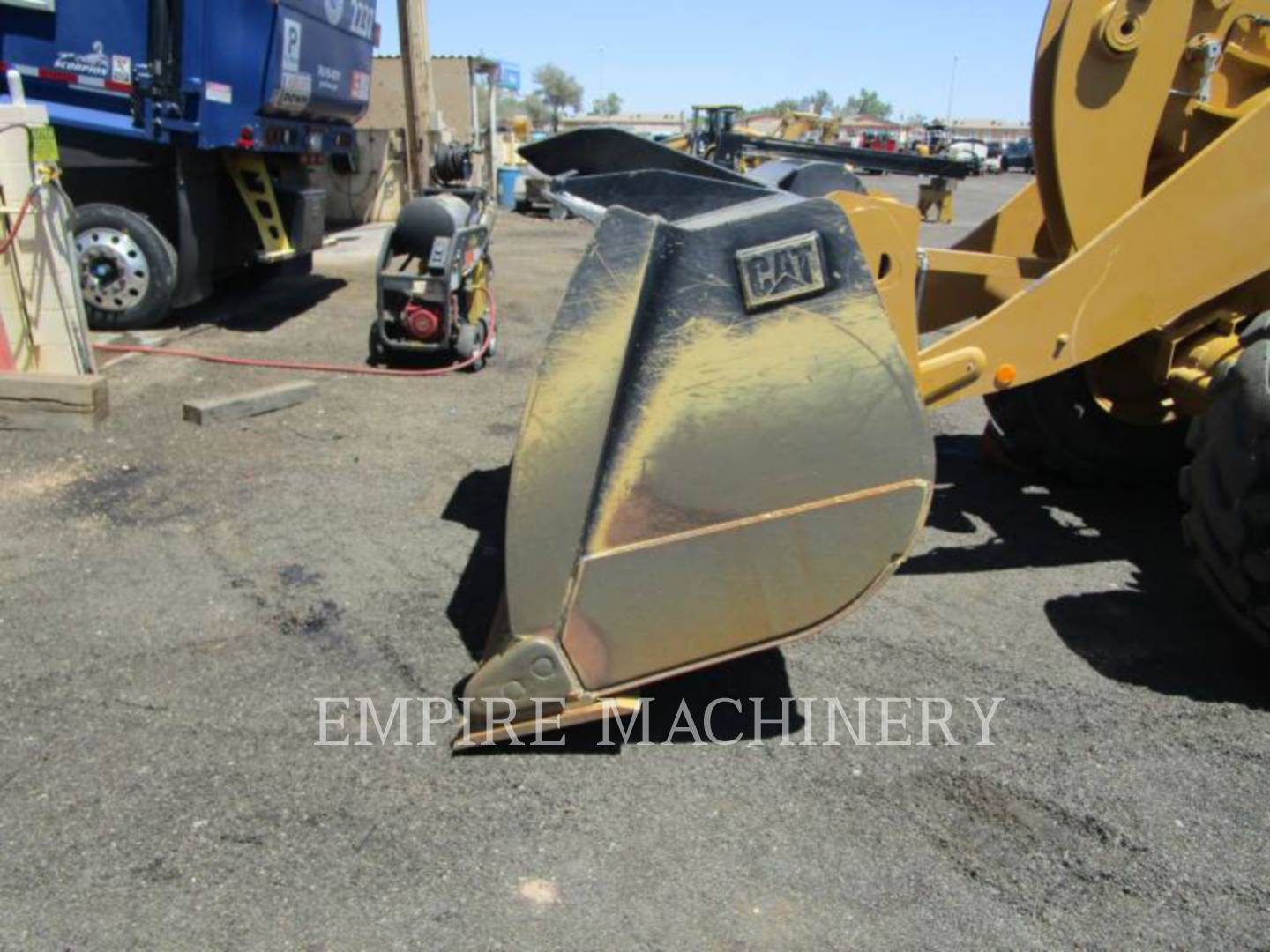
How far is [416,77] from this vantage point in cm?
1441

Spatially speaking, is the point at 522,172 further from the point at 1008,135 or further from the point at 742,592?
the point at 1008,135

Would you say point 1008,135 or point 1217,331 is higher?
point 1008,135

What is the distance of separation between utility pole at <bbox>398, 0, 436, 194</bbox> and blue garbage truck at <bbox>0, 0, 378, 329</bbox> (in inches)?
218

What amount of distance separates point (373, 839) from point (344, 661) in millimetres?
917

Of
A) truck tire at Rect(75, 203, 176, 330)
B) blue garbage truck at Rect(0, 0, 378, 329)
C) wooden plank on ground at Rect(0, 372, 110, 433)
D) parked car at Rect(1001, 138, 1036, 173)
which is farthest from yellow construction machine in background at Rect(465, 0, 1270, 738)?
parked car at Rect(1001, 138, 1036, 173)

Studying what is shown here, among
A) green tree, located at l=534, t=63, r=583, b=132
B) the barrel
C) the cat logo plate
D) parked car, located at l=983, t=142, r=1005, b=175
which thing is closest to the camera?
the cat logo plate

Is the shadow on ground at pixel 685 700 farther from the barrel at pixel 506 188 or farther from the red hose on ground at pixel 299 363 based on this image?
the barrel at pixel 506 188

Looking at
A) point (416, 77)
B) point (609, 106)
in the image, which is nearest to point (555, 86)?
point (609, 106)

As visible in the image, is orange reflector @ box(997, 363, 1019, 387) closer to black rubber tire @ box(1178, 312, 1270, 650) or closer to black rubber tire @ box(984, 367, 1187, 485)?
black rubber tire @ box(1178, 312, 1270, 650)

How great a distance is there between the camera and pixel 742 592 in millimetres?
2619

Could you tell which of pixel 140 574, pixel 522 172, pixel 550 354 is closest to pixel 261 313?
pixel 140 574

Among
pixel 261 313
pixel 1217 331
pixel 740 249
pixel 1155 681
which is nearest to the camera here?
pixel 740 249

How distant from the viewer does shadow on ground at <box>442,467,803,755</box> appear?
9.67 ft

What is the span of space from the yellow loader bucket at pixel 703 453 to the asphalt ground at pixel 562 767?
44 centimetres
